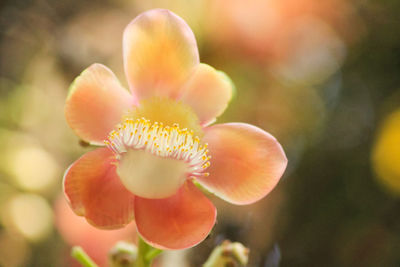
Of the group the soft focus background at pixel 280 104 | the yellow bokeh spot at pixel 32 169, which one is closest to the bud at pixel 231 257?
the soft focus background at pixel 280 104

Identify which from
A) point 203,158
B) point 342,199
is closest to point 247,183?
point 203,158

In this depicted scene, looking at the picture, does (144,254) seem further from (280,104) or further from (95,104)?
(280,104)

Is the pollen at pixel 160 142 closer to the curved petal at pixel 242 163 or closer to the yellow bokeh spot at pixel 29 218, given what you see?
the curved petal at pixel 242 163

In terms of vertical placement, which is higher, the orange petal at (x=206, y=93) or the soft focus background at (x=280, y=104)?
the orange petal at (x=206, y=93)

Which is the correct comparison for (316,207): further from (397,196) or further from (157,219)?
(157,219)

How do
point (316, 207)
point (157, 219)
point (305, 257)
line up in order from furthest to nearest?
point (316, 207), point (305, 257), point (157, 219)

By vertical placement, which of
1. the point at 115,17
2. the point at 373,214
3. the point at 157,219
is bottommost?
the point at 373,214

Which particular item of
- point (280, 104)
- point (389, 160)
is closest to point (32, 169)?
point (280, 104)
